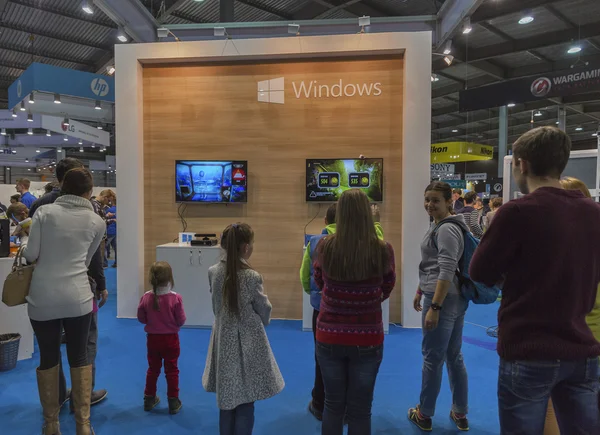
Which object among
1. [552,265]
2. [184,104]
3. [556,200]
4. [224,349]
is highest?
[184,104]

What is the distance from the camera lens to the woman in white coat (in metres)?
2.11

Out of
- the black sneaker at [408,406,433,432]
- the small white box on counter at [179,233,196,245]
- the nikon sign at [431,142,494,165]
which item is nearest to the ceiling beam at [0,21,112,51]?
the small white box on counter at [179,233,196,245]

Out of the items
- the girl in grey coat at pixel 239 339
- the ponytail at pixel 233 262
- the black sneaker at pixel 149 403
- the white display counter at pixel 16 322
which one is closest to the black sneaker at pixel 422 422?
the girl in grey coat at pixel 239 339

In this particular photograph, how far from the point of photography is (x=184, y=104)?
16.5 feet

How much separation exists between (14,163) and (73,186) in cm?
2312

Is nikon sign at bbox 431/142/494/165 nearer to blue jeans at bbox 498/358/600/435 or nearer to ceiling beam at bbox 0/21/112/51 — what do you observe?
ceiling beam at bbox 0/21/112/51

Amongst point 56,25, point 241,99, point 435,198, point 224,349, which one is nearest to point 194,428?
point 224,349

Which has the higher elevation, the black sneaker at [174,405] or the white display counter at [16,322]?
the white display counter at [16,322]

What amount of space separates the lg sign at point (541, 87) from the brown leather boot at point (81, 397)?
8.03m

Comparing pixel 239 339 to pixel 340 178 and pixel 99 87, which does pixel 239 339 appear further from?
pixel 99 87

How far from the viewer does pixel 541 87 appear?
7.22m

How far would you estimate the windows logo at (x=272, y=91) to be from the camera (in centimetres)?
490

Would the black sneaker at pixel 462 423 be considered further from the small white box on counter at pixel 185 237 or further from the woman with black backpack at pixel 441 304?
the small white box on counter at pixel 185 237

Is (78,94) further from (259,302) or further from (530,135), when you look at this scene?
(530,135)
